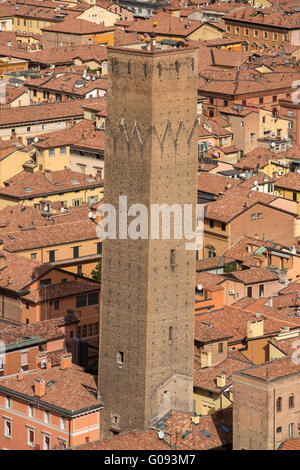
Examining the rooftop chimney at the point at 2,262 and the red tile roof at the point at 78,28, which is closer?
the rooftop chimney at the point at 2,262

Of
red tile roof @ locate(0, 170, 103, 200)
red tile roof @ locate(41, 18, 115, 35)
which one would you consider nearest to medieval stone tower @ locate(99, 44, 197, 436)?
red tile roof @ locate(0, 170, 103, 200)

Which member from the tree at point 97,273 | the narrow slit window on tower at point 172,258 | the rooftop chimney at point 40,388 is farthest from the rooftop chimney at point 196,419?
the tree at point 97,273

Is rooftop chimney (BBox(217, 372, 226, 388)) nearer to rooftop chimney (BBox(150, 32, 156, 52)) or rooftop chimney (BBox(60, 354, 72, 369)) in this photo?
rooftop chimney (BBox(60, 354, 72, 369))

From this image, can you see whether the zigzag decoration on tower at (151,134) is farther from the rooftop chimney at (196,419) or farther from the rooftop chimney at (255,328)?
the rooftop chimney at (255,328)

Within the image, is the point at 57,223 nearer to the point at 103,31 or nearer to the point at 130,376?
the point at 130,376

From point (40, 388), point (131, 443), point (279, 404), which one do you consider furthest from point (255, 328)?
point (279, 404)

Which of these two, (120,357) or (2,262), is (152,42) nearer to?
(120,357)

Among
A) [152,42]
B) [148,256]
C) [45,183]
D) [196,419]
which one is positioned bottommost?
[45,183]
